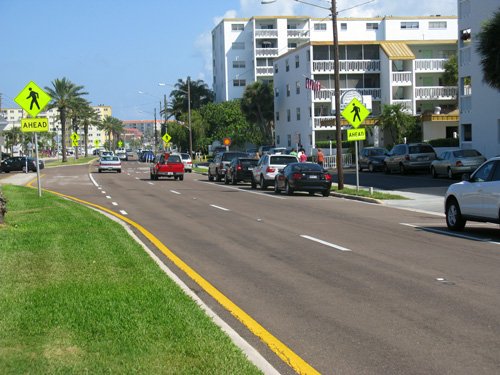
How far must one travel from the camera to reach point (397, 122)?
191 feet

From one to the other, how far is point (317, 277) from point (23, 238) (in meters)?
5.94

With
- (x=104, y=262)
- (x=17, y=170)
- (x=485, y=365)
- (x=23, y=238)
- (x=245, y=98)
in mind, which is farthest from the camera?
(x=245, y=98)

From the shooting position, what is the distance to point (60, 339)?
6.36 metres

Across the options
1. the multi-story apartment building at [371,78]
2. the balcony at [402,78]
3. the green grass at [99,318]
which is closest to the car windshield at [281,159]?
the green grass at [99,318]

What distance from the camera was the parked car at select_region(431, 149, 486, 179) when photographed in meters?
37.4

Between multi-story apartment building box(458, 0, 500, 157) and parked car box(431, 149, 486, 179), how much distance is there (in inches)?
182

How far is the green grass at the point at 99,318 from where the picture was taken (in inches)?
224

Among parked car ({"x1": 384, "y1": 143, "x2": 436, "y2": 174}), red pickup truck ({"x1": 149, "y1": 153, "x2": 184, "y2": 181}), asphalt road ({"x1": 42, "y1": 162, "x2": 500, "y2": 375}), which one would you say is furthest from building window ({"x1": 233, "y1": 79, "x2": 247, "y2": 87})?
asphalt road ({"x1": 42, "y1": 162, "x2": 500, "y2": 375})

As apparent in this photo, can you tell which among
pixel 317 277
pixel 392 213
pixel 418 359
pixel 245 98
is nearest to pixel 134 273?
pixel 317 277

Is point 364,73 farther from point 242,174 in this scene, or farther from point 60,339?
point 60,339

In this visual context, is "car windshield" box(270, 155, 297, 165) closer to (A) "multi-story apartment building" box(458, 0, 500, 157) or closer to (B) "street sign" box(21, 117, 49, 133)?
(A) "multi-story apartment building" box(458, 0, 500, 157)

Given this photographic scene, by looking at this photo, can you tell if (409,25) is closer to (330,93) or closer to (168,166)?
(330,93)

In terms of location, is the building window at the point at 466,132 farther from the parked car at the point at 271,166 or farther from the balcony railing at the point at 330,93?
the balcony railing at the point at 330,93

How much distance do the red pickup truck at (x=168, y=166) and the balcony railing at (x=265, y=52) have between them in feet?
203
